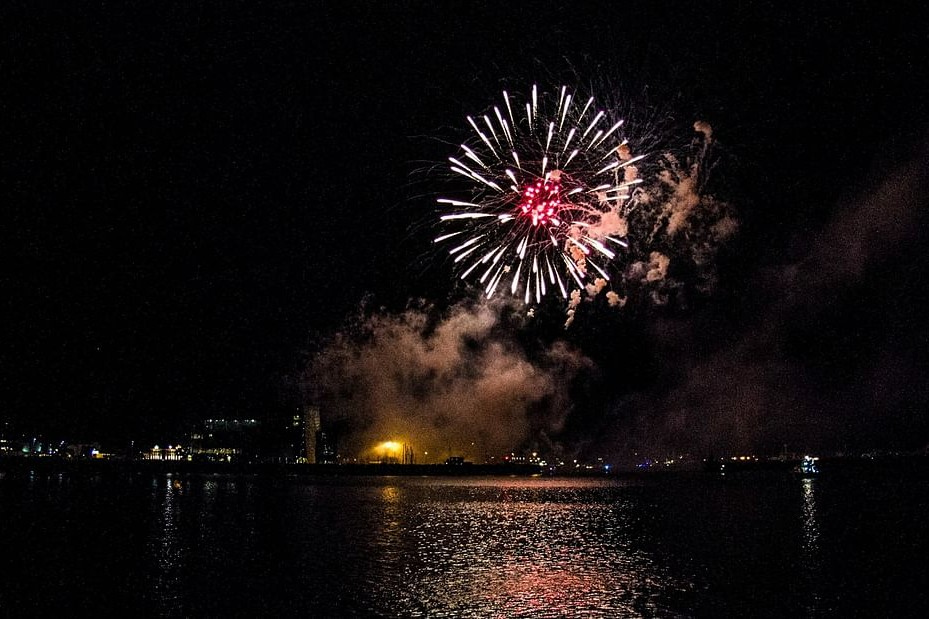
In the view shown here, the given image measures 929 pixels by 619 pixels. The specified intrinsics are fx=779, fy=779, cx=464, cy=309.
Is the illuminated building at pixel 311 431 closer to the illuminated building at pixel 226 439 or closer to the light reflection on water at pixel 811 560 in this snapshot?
the illuminated building at pixel 226 439

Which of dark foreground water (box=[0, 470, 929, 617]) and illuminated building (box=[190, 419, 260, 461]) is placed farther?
illuminated building (box=[190, 419, 260, 461])

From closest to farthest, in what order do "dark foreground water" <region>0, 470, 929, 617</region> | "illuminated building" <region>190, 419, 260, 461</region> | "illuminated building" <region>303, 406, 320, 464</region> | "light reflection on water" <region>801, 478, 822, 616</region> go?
"dark foreground water" <region>0, 470, 929, 617</region>
"light reflection on water" <region>801, 478, 822, 616</region>
"illuminated building" <region>303, 406, 320, 464</region>
"illuminated building" <region>190, 419, 260, 461</region>

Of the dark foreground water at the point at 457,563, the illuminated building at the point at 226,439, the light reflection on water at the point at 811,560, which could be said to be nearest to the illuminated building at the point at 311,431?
the illuminated building at the point at 226,439

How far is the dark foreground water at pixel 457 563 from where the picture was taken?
11.9 metres

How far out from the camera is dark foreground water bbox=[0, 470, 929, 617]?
1191 centimetres

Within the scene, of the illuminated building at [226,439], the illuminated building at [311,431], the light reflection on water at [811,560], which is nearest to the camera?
the light reflection on water at [811,560]

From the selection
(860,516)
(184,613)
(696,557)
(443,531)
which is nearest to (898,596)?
(696,557)

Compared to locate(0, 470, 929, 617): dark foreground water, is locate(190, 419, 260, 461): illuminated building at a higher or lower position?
higher

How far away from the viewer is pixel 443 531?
22906 mm

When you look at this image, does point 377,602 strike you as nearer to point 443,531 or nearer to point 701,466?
point 443,531

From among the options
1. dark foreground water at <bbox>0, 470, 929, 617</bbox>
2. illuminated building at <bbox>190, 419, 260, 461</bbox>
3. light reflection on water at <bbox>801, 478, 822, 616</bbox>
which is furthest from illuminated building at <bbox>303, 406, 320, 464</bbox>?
light reflection on water at <bbox>801, 478, 822, 616</bbox>

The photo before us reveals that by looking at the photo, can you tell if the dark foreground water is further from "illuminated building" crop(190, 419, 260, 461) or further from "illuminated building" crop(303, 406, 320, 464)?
"illuminated building" crop(190, 419, 260, 461)

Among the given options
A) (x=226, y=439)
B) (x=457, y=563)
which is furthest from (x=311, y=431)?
(x=457, y=563)

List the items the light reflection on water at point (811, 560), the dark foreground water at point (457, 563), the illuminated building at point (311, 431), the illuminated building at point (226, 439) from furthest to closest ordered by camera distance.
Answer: the illuminated building at point (226, 439), the illuminated building at point (311, 431), the light reflection on water at point (811, 560), the dark foreground water at point (457, 563)
